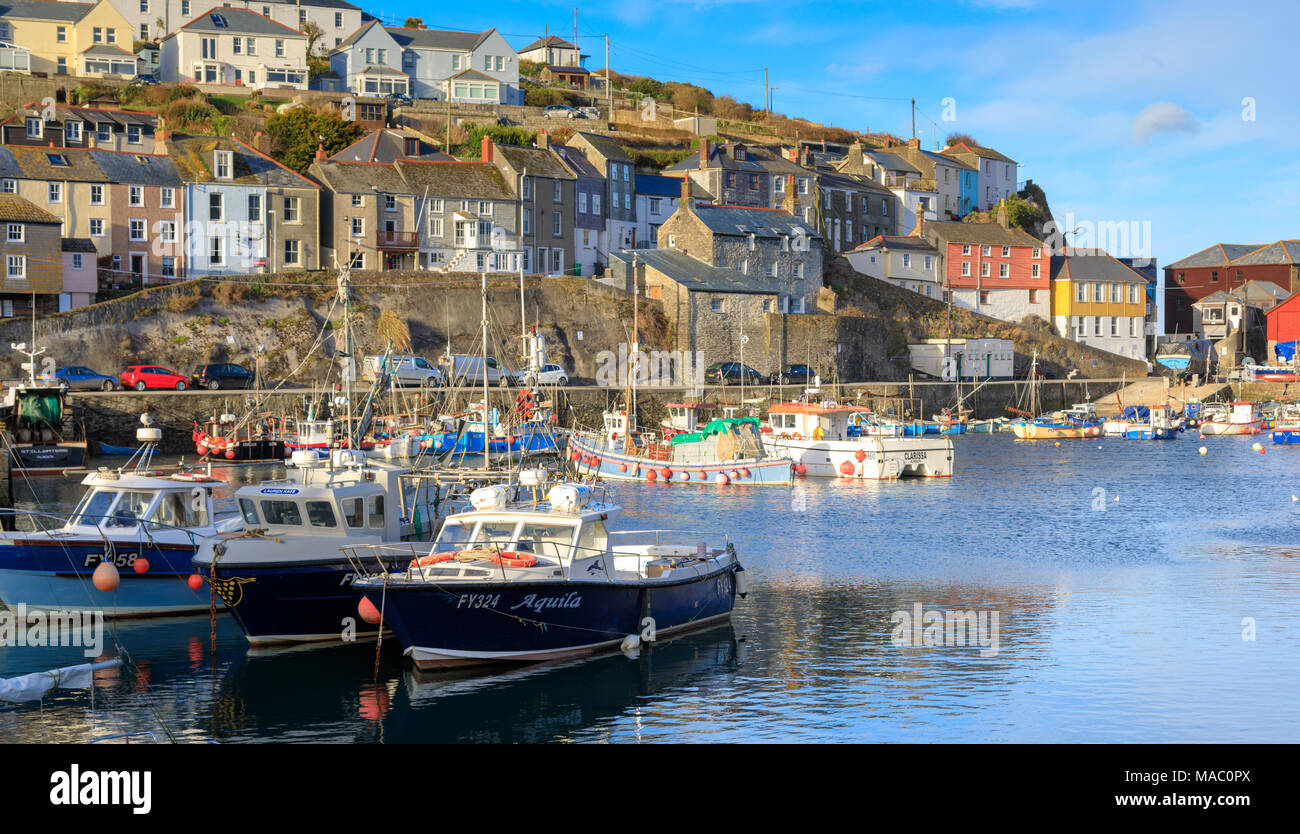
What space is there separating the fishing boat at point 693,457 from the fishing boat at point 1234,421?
37.6m

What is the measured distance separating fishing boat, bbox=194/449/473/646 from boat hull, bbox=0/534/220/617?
6.37ft

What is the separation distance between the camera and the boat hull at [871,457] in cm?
5147

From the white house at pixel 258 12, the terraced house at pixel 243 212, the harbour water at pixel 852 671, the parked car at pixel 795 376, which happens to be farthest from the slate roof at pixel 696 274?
the harbour water at pixel 852 671

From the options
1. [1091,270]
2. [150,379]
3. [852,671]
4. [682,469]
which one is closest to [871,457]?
[682,469]

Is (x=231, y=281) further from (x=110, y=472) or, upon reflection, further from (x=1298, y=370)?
(x=1298, y=370)

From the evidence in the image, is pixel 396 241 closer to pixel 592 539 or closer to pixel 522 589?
pixel 592 539

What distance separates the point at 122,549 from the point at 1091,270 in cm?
8209

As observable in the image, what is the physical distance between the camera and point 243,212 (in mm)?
66875

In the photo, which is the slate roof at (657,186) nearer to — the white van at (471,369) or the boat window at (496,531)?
the white van at (471,369)

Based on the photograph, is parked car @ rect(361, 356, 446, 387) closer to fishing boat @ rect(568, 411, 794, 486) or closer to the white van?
the white van

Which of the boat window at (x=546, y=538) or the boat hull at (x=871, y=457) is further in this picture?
the boat hull at (x=871, y=457)

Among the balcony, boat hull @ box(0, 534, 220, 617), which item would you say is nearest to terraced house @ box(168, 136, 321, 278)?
the balcony

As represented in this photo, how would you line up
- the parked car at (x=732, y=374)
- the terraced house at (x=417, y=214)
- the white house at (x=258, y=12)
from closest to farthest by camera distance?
the terraced house at (x=417, y=214) < the parked car at (x=732, y=374) < the white house at (x=258, y=12)

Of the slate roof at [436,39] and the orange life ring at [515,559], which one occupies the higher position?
the slate roof at [436,39]
